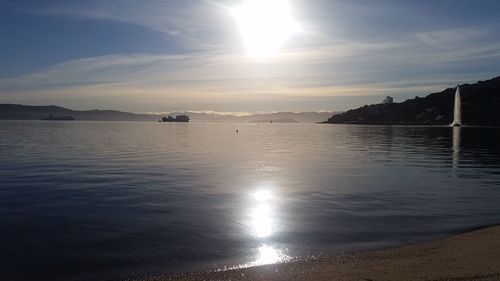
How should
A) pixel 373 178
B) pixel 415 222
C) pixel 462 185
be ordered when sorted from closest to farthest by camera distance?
pixel 415 222 → pixel 462 185 → pixel 373 178

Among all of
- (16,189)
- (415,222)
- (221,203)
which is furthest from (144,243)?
(16,189)

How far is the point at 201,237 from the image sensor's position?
1930cm

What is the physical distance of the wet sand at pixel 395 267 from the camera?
1325 cm

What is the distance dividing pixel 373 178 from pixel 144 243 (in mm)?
24621

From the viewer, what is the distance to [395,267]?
14.2m

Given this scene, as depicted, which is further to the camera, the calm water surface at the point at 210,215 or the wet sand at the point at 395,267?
the calm water surface at the point at 210,215

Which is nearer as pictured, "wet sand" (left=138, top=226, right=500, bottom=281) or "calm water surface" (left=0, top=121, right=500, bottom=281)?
"wet sand" (left=138, top=226, right=500, bottom=281)

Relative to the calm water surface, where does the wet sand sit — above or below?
above

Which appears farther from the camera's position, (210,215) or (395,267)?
(210,215)

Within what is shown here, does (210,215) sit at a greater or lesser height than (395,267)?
lesser

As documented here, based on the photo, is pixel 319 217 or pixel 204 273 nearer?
pixel 204 273

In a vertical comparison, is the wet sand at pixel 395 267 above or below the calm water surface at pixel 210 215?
above

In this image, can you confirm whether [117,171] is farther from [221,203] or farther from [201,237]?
[201,237]

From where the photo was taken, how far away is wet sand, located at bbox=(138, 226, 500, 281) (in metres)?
13.2
